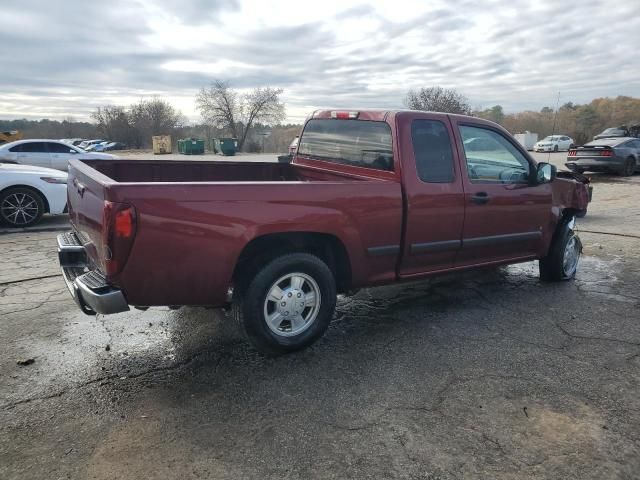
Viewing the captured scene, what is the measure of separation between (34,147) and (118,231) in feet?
51.7

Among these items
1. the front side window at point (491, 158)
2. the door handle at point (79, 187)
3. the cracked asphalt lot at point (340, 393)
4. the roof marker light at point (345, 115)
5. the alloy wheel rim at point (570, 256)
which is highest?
the roof marker light at point (345, 115)

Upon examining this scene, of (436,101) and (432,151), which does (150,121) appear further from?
(432,151)

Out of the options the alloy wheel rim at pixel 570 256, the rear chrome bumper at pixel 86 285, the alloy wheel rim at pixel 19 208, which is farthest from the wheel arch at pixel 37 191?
the alloy wheel rim at pixel 570 256

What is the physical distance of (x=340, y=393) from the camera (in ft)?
10.2

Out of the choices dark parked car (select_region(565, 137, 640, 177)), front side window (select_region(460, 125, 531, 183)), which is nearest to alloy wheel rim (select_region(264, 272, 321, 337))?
front side window (select_region(460, 125, 531, 183))

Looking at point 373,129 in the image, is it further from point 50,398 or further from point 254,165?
point 50,398

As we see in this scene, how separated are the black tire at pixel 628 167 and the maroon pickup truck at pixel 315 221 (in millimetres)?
15547

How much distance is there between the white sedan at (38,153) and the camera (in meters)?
15.5

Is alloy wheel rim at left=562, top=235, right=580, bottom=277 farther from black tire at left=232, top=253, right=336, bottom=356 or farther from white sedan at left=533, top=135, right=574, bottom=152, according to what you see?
white sedan at left=533, top=135, right=574, bottom=152

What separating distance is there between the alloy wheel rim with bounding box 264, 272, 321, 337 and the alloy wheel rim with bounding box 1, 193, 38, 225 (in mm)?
6504

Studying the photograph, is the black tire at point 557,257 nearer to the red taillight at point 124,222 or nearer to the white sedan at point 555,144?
the red taillight at point 124,222

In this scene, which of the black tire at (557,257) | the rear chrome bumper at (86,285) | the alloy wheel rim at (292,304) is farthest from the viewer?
the black tire at (557,257)

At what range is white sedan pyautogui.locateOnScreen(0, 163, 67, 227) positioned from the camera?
313 inches

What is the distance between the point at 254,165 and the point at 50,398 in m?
3.14
